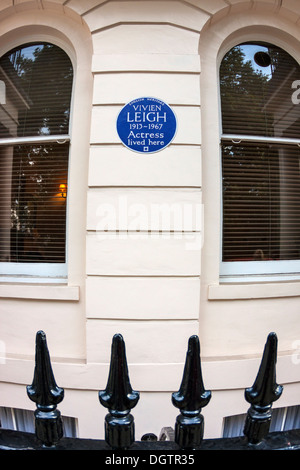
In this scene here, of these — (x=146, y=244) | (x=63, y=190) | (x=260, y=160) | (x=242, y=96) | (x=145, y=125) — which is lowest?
(x=146, y=244)

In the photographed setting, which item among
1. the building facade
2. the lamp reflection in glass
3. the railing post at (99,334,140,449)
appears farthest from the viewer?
the lamp reflection in glass

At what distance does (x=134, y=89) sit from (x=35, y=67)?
1.20 meters

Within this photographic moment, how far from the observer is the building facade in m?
2.58

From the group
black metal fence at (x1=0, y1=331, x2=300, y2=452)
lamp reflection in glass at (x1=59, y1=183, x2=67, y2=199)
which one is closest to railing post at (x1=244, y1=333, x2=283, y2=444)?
black metal fence at (x1=0, y1=331, x2=300, y2=452)

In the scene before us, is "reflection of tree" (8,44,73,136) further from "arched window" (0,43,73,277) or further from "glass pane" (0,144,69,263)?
"glass pane" (0,144,69,263)

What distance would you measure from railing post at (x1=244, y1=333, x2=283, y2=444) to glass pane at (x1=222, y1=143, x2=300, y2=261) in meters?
1.91

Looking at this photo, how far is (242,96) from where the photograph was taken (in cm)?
305

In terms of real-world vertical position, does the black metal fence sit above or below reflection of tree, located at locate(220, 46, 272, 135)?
below

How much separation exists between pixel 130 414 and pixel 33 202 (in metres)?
2.44

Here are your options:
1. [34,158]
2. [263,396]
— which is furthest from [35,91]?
[263,396]

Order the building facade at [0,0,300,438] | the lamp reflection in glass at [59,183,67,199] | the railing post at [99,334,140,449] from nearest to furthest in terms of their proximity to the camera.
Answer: the railing post at [99,334,140,449], the building facade at [0,0,300,438], the lamp reflection in glass at [59,183,67,199]

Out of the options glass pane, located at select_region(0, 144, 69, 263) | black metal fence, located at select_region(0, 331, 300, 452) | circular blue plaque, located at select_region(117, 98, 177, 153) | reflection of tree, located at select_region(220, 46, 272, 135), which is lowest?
black metal fence, located at select_region(0, 331, 300, 452)

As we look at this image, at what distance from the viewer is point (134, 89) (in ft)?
8.64

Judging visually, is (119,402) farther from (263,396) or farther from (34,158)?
(34,158)
